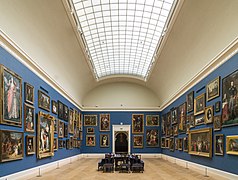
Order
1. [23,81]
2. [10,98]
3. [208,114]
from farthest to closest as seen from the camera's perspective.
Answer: [208,114]
[23,81]
[10,98]

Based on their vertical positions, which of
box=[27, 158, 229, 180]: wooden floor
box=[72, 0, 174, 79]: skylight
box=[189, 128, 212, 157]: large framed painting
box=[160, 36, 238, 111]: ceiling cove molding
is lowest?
box=[27, 158, 229, 180]: wooden floor

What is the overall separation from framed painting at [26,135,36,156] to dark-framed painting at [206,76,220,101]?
1145 cm

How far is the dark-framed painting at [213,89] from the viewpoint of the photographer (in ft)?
62.3

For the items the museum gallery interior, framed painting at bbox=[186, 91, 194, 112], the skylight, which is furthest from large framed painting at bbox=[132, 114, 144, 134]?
framed painting at bbox=[186, 91, 194, 112]

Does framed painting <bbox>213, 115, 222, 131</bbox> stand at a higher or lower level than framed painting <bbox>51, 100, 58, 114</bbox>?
lower

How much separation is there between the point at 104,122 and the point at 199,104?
915 inches

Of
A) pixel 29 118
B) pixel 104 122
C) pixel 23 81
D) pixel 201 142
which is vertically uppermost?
pixel 23 81

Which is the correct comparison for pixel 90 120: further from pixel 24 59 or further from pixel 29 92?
pixel 24 59

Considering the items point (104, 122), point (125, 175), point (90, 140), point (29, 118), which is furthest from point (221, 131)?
point (90, 140)

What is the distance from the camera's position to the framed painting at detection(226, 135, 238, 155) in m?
15.8

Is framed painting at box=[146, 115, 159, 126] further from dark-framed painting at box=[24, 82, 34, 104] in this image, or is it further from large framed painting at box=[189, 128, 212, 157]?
dark-framed painting at box=[24, 82, 34, 104]

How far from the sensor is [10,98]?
16.0 meters

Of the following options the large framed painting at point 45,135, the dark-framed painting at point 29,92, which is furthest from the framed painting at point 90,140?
the dark-framed painting at point 29,92

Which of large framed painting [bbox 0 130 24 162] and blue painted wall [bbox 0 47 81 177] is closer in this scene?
large framed painting [bbox 0 130 24 162]
